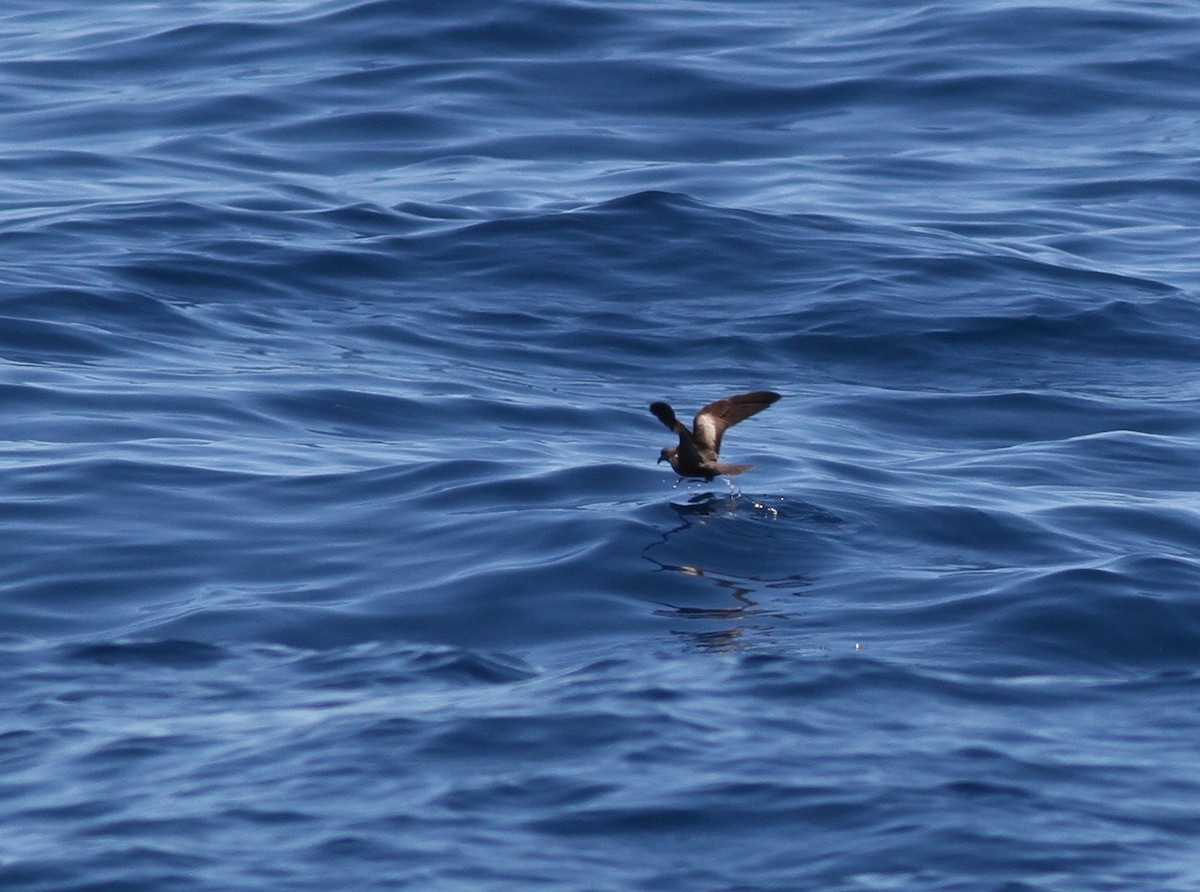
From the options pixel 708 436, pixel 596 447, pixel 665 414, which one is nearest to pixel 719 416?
pixel 708 436

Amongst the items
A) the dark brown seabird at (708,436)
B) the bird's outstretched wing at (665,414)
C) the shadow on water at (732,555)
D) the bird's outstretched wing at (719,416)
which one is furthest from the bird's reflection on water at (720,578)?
the bird's outstretched wing at (665,414)

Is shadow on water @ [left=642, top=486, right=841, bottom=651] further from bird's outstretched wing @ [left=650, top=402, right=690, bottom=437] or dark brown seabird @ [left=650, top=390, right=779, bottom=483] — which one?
bird's outstretched wing @ [left=650, top=402, right=690, bottom=437]

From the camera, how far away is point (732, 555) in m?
10.9

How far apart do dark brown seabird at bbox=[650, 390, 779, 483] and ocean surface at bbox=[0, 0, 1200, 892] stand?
389mm

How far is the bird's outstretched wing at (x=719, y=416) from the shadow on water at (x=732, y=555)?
407 millimetres

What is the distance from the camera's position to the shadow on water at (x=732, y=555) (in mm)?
9867

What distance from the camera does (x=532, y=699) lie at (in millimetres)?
8680

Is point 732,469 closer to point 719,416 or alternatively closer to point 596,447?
point 719,416

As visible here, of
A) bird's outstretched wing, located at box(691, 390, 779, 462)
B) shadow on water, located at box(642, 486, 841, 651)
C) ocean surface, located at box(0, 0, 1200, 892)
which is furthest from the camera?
bird's outstretched wing, located at box(691, 390, 779, 462)

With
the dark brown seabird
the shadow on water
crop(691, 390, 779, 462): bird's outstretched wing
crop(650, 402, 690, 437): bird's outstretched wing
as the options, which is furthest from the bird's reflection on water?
crop(650, 402, 690, 437): bird's outstretched wing

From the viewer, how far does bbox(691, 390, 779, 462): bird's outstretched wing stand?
11.2 meters

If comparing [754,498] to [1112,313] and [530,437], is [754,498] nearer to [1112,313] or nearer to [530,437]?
[530,437]

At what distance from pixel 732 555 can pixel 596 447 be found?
259 cm

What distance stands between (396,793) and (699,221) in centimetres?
1122
